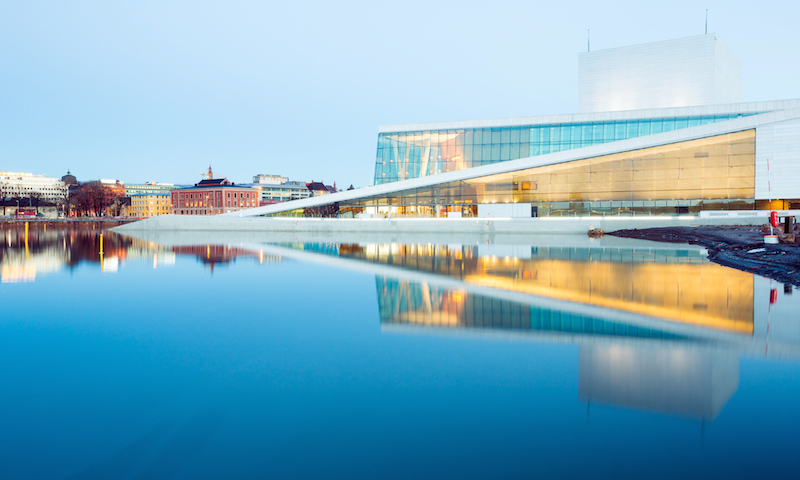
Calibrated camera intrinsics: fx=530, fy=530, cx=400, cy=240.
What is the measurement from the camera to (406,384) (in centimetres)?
564

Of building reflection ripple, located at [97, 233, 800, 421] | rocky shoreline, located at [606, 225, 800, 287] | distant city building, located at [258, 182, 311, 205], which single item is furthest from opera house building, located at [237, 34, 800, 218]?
distant city building, located at [258, 182, 311, 205]

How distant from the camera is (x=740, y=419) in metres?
4.62

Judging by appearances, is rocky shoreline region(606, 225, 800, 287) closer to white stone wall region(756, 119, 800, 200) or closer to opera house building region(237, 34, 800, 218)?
white stone wall region(756, 119, 800, 200)

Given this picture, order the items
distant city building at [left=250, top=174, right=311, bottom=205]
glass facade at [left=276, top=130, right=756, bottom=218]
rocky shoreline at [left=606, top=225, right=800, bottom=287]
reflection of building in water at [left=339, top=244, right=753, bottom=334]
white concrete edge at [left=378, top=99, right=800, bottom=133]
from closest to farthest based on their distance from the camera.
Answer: reflection of building in water at [left=339, top=244, right=753, bottom=334] → rocky shoreline at [left=606, top=225, right=800, bottom=287] → glass facade at [left=276, top=130, right=756, bottom=218] → white concrete edge at [left=378, top=99, right=800, bottom=133] → distant city building at [left=250, top=174, right=311, bottom=205]

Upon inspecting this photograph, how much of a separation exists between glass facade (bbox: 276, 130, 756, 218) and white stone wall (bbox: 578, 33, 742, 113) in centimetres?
1161

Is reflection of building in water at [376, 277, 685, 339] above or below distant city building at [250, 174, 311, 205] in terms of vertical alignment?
below

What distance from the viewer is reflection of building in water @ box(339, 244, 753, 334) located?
371 inches

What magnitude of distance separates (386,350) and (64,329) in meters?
5.51

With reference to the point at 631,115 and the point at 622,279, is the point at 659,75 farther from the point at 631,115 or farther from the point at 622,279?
the point at 622,279

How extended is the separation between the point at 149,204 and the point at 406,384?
207m

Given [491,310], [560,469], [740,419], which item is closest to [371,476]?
[560,469]

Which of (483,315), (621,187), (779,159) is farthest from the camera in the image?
(621,187)

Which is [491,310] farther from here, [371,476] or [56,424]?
[56,424]

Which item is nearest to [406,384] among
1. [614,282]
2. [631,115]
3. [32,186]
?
[614,282]
